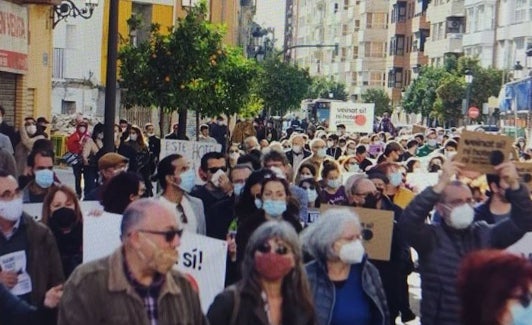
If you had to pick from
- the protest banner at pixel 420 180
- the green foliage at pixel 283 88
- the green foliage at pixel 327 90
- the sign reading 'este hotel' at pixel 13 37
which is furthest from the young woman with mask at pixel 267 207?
the green foliage at pixel 327 90

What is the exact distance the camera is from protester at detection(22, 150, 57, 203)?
993 centimetres

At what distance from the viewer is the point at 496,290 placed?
502 cm

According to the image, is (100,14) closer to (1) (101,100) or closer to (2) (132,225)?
(1) (101,100)

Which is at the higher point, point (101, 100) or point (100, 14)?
point (100, 14)

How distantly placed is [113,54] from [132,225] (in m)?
12.4

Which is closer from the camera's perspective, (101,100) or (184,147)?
(184,147)

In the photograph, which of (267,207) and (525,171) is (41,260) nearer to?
(267,207)

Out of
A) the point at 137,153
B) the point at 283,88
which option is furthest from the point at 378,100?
the point at 137,153

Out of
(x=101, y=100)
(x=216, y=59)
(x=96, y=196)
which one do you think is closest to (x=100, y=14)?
(x=101, y=100)

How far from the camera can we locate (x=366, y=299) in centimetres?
682

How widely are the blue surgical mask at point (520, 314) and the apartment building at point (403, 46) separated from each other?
305 ft

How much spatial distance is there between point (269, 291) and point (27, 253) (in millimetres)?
1675

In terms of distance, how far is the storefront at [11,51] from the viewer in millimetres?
26828

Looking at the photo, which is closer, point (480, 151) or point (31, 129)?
point (480, 151)
